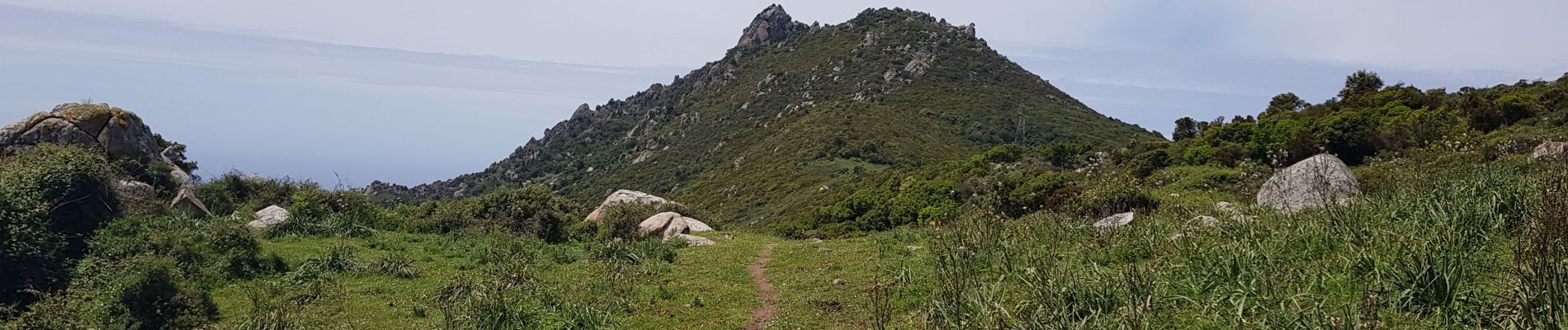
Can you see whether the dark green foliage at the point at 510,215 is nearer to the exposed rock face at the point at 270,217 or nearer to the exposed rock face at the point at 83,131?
the exposed rock face at the point at 270,217

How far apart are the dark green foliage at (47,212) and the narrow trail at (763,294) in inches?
579

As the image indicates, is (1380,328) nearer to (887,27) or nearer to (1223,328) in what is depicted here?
(1223,328)

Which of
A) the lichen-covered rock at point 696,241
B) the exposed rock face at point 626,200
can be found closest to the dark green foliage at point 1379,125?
the lichen-covered rock at point 696,241

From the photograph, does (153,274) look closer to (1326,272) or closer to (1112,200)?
(1326,272)

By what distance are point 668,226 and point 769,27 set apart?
13535 cm

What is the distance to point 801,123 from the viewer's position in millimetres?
91188

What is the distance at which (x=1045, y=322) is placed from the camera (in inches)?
285

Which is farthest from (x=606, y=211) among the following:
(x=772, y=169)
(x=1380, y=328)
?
(x=772, y=169)

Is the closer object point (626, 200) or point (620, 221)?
point (620, 221)

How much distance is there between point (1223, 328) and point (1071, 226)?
7.93 m

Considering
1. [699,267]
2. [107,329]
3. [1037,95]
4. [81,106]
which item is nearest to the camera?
[107,329]

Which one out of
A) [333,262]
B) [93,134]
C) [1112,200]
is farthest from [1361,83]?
[93,134]

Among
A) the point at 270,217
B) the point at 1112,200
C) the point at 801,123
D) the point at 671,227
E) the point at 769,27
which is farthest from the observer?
the point at 769,27

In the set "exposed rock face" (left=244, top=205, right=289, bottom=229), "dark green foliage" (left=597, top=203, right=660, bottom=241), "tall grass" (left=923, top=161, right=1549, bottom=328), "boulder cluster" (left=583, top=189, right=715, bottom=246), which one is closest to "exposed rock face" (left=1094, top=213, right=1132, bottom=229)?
"tall grass" (left=923, top=161, right=1549, bottom=328)
